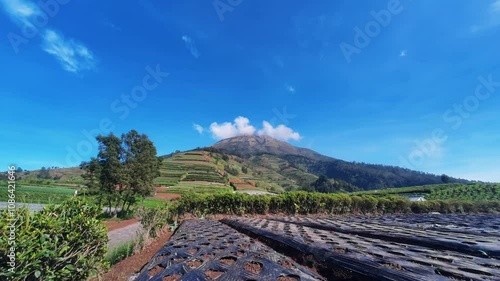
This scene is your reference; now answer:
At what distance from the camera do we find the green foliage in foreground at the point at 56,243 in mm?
2230

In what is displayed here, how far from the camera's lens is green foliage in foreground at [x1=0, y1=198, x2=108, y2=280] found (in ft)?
7.32

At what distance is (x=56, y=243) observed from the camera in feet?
8.89

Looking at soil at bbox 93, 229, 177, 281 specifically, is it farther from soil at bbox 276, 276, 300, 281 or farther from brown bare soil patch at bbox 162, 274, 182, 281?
soil at bbox 276, 276, 300, 281

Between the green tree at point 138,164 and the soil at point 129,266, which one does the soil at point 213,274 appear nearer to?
the soil at point 129,266

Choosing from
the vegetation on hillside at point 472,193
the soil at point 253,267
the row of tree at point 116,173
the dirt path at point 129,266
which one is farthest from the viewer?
the vegetation on hillside at point 472,193

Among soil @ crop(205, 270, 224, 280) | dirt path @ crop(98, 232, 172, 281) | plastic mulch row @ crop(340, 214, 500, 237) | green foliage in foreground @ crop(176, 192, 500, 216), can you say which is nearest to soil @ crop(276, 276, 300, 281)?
soil @ crop(205, 270, 224, 280)

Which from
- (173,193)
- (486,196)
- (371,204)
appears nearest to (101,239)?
(371,204)

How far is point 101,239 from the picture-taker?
372 centimetres

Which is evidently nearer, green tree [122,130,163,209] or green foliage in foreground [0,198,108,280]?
green foliage in foreground [0,198,108,280]

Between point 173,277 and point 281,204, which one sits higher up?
point 281,204

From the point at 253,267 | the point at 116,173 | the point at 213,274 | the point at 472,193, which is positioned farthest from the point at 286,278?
the point at 472,193

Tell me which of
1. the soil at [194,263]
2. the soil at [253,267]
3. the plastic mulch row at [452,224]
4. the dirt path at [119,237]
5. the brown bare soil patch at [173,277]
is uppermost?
the plastic mulch row at [452,224]

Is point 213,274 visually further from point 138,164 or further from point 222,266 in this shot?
point 138,164

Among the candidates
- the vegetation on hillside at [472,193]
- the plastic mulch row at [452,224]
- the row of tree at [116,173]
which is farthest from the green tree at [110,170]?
the vegetation on hillside at [472,193]
